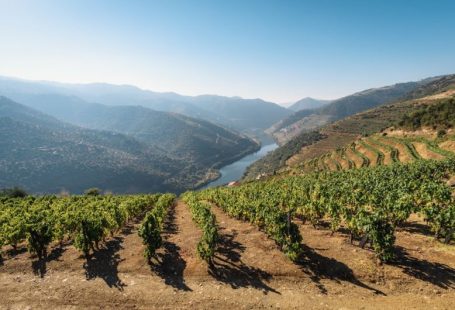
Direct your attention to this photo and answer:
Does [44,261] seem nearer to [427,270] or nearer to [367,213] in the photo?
[367,213]

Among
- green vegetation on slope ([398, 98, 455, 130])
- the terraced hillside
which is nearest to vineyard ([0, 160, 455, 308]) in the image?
the terraced hillside

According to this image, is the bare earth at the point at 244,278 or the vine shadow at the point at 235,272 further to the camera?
the vine shadow at the point at 235,272

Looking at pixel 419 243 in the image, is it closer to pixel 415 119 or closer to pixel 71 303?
pixel 71 303

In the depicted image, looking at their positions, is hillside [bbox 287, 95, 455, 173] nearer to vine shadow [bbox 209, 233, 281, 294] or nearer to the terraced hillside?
the terraced hillside

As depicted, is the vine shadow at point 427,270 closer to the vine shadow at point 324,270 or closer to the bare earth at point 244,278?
the bare earth at point 244,278

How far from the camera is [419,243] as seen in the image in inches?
771

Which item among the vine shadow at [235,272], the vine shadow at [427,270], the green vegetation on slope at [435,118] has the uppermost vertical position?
the green vegetation on slope at [435,118]

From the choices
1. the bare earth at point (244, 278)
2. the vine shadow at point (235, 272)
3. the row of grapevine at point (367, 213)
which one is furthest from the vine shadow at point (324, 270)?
the vine shadow at point (235, 272)

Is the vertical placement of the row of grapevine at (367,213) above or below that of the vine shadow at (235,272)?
above

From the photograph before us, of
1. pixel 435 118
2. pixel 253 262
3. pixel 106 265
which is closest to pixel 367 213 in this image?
pixel 253 262

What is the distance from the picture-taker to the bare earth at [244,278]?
15.0 m

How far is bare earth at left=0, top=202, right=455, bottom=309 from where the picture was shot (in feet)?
49.2

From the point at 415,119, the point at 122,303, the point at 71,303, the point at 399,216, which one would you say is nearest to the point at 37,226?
the point at 71,303

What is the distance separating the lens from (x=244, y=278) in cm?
1736
